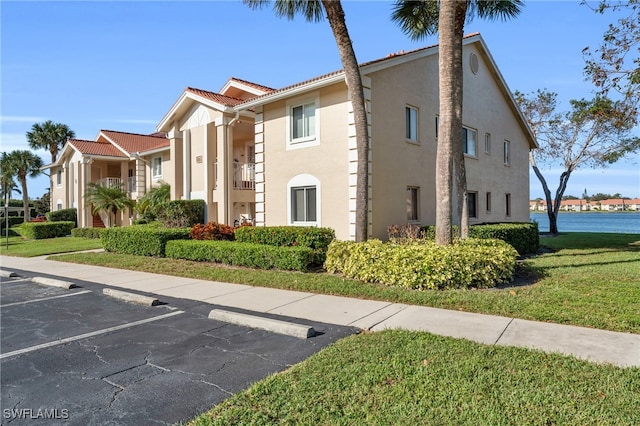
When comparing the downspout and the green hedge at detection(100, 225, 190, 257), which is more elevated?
the downspout

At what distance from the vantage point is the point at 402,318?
257 inches

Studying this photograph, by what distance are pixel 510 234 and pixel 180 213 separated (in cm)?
1373

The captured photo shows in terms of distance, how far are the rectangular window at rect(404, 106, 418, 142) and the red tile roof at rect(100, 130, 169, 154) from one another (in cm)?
1865

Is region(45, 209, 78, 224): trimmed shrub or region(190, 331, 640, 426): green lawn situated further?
region(45, 209, 78, 224): trimmed shrub

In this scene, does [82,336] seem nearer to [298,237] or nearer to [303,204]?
[298,237]

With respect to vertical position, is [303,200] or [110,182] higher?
[110,182]

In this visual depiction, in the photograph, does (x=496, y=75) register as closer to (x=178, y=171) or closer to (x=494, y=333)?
(x=178, y=171)

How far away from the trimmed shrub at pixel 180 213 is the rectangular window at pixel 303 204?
19.0 feet

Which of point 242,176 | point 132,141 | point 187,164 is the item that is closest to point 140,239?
point 242,176

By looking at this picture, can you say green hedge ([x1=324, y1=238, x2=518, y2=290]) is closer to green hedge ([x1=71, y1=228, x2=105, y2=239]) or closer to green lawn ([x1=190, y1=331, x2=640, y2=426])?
green lawn ([x1=190, y1=331, x2=640, y2=426])

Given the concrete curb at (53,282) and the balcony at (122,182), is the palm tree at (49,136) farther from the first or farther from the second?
the concrete curb at (53,282)

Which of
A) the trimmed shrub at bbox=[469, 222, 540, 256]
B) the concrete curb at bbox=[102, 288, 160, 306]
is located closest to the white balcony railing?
the concrete curb at bbox=[102, 288, 160, 306]

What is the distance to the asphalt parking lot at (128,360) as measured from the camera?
3.70 m

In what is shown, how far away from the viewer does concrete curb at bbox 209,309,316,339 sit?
18.6 feet
